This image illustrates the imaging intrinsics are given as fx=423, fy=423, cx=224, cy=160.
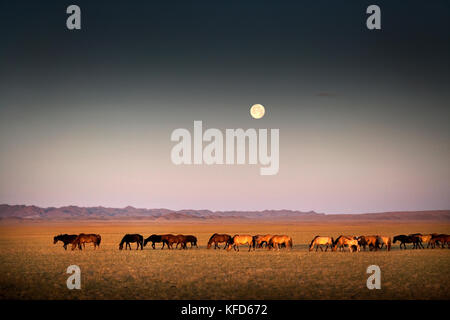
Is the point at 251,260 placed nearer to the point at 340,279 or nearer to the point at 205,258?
the point at 205,258

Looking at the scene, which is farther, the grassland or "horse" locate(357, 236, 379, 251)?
"horse" locate(357, 236, 379, 251)

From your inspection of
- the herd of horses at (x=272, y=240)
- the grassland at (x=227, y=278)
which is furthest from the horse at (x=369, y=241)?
the grassland at (x=227, y=278)

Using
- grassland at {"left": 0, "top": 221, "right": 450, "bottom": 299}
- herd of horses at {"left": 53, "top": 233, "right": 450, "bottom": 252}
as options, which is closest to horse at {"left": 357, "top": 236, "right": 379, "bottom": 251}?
herd of horses at {"left": 53, "top": 233, "right": 450, "bottom": 252}

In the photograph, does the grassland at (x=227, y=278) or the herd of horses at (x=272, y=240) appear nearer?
the grassland at (x=227, y=278)

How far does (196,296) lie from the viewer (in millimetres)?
13711

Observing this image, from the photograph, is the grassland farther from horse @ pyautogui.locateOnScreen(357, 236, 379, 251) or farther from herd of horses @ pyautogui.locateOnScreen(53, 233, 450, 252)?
herd of horses @ pyautogui.locateOnScreen(53, 233, 450, 252)

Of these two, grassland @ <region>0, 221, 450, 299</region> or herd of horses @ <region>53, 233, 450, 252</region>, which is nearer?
grassland @ <region>0, 221, 450, 299</region>

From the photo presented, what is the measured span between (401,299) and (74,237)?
26002 millimetres

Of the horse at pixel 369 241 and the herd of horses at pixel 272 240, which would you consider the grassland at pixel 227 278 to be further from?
the herd of horses at pixel 272 240

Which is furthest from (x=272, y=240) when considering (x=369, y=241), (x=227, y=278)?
(x=227, y=278)
